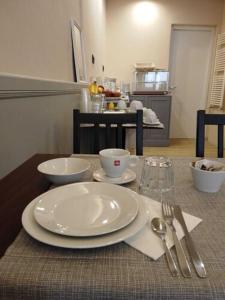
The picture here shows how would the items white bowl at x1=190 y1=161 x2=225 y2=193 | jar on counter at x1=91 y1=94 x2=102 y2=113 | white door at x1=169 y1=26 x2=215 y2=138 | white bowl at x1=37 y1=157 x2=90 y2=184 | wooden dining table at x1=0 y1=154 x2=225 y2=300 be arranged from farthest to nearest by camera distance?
1. white door at x1=169 y1=26 x2=215 y2=138
2. jar on counter at x1=91 y1=94 x2=102 y2=113
3. white bowl at x1=37 y1=157 x2=90 y2=184
4. white bowl at x1=190 y1=161 x2=225 y2=193
5. wooden dining table at x1=0 y1=154 x2=225 y2=300

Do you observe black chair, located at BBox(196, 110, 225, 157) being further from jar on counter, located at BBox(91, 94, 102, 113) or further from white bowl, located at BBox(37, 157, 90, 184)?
jar on counter, located at BBox(91, 94, 102, 113)

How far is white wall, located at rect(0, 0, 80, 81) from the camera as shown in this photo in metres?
0.98

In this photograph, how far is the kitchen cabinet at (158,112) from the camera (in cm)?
407

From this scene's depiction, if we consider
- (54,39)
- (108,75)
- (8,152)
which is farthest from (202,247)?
(108,75)

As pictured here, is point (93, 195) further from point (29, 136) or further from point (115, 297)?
point (29, 136)

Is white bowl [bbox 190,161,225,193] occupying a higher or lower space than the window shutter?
lower

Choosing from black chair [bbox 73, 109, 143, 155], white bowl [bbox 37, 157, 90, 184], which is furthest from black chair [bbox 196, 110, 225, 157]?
white bowl [bbox 37, 157, 90, 184]

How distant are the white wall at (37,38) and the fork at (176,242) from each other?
2.64 ft

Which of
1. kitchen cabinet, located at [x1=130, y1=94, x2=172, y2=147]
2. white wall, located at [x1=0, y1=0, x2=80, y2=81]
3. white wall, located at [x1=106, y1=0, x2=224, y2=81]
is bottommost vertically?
kitchen cabinet, located at [x1=130, y1=94, x2=172, y2=147]

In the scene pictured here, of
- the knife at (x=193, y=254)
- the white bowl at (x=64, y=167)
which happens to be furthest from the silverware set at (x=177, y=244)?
the white bowl at (x=64, y=167)

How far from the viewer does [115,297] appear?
13.7 inches

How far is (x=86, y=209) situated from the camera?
54cm

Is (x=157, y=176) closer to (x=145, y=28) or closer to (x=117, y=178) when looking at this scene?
(x=117, y=178)

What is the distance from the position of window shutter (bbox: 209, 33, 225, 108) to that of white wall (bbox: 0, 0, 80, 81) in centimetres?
291
